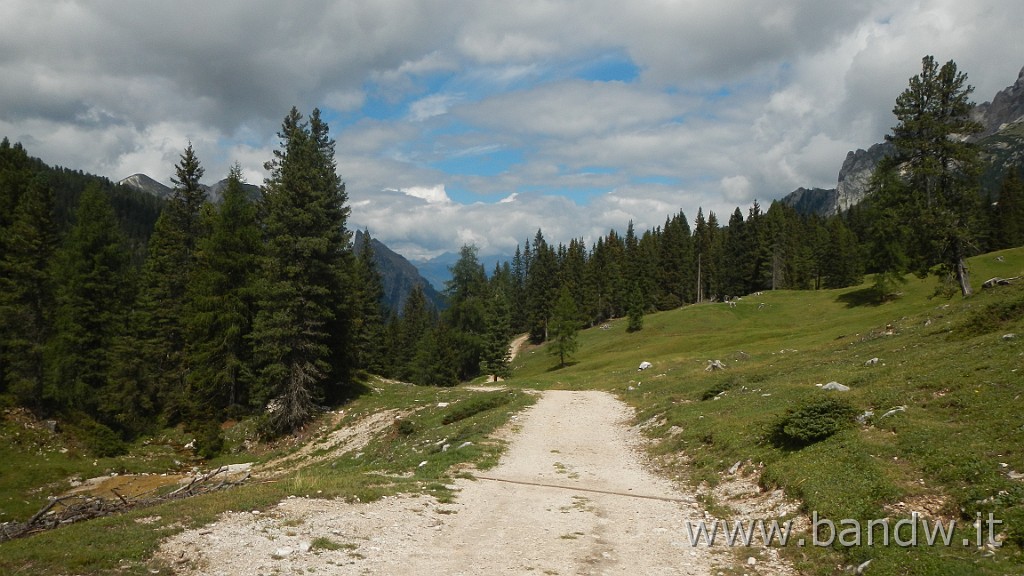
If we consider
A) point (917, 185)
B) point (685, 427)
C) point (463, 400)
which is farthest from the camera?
point (917, 185)

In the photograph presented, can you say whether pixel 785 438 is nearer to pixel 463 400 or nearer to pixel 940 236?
pixel 463 400

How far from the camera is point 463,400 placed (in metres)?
34.2

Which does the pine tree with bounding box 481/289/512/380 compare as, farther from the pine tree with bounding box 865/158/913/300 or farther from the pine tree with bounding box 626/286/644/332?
the pine tree with bounding box 865/158/913/300

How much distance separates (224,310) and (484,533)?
36986 mm

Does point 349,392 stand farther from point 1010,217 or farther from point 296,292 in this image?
point 1010,217

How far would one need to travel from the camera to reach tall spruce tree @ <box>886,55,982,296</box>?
3428 cm

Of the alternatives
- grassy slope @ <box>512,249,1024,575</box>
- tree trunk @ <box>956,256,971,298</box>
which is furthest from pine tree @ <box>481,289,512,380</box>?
tree trunk @ <box>956,256,971,298</box>

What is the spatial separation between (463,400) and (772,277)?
310 ft

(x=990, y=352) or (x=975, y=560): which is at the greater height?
(x=990, y=352)

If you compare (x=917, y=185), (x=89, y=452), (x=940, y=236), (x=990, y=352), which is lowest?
(x=89, y=452)

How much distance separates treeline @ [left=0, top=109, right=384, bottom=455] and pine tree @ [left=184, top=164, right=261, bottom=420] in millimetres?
108

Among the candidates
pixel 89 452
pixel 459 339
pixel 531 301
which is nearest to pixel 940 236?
pixel 89 452

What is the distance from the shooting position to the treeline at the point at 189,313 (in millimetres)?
36688

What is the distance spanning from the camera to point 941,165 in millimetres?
35438
